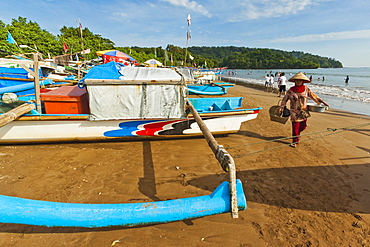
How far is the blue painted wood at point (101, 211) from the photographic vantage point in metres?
1.42

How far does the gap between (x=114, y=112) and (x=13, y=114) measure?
2243 mm

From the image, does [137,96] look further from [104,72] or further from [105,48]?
[105,48]

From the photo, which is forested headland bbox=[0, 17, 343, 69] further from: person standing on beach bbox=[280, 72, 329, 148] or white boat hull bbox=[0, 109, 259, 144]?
person standing on beach bbox=[280, 72, 329, 148]

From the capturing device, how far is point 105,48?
43.8 m

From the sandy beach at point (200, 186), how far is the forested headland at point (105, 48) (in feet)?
19.7

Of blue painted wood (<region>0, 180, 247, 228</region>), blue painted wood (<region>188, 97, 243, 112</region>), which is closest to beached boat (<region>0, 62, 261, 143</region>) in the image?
blue painted wood (<region>188, 97, 243, 112</region>)

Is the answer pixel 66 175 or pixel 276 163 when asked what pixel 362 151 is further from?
pixel 66 175

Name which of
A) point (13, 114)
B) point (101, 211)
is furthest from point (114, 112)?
point (101, 211)

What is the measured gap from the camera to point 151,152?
5.30m

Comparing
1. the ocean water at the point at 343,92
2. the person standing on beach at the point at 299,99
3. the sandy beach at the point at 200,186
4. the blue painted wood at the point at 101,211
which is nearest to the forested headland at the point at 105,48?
the sandy beach at the point at 200,186

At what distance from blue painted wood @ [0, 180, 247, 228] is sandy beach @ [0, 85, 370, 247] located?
1.35m

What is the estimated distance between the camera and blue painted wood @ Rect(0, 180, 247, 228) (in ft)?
4.65

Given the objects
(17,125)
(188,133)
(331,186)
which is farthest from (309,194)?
(17,125)

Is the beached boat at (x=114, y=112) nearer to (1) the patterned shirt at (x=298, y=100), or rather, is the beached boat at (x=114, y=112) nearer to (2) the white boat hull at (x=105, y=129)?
(2) the white boat hull at (x=105, y=129)
